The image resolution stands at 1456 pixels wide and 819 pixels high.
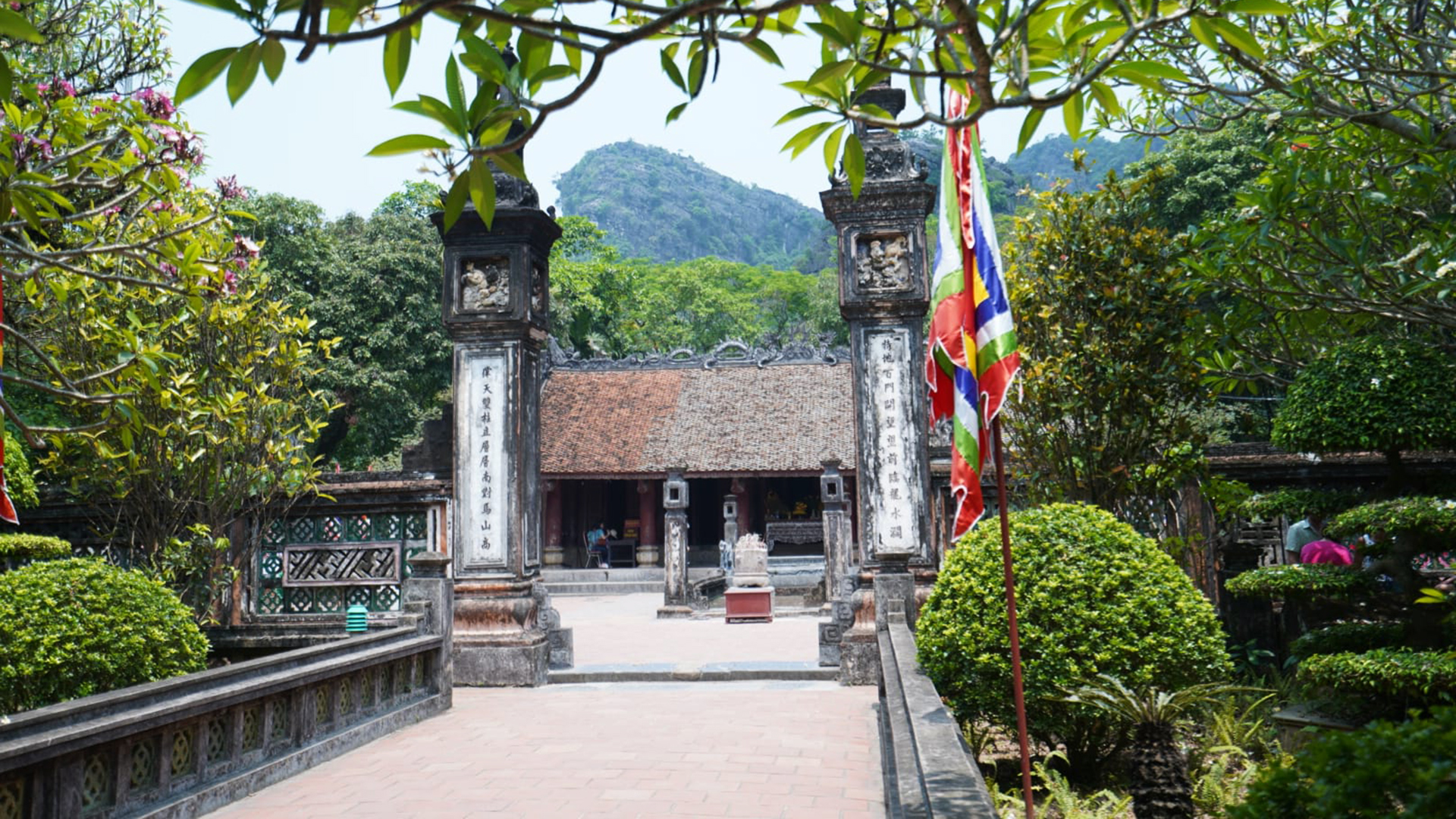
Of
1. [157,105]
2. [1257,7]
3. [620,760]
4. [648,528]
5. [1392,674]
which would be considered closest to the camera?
[1257,7]

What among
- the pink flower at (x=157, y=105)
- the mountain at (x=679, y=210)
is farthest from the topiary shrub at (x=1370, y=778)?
the mountain at (x=679, y=210)

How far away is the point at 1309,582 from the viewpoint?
541 centimetres

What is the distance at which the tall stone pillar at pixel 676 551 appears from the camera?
16.5 metres

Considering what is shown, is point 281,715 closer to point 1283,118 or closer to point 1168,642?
point 1168,642

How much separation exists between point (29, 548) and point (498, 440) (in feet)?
11.8

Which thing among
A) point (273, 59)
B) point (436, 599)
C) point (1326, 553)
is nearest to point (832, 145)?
point (273, 59)

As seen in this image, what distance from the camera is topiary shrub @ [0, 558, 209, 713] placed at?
4.92 metres

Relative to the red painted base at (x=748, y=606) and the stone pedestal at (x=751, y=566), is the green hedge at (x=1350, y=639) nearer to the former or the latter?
the red painted base at (x=748, y=606)

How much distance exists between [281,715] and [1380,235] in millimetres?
7809

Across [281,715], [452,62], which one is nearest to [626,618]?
[281,715]

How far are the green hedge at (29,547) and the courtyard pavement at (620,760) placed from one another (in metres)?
3.33

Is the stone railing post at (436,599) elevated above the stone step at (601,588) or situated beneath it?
elevated above

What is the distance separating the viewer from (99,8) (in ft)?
32.1

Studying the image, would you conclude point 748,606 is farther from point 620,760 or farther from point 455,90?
point 455,90
